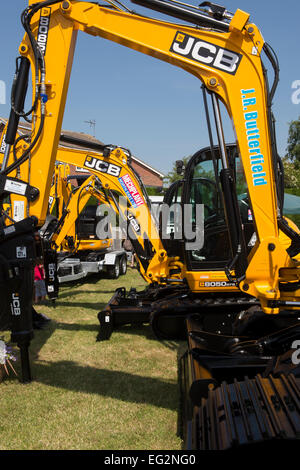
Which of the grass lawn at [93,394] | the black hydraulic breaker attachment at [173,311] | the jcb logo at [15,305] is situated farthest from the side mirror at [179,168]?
the jcb logo at [15,305]

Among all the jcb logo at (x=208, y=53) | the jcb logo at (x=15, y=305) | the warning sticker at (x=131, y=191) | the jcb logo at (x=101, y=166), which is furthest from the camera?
the jcb logo at (x=101, y=166)

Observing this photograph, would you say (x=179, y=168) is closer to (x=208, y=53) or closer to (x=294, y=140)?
(x=208, y=53)

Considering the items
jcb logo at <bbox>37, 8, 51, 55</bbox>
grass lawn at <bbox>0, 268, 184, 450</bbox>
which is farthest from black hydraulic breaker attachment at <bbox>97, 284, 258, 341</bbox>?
jcb logo at <bbox>37, 8, 51, 55</bbox>

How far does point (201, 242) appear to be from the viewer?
5.77 m

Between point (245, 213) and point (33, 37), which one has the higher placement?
point (33, 37)

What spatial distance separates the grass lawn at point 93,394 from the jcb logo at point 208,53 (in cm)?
326

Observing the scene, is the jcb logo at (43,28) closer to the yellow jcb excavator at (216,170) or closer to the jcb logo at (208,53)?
the yellow jcb excavator at (216,170)

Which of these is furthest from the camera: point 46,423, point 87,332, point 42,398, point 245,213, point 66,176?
point 66,176

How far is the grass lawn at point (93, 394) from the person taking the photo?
11.4 feet
